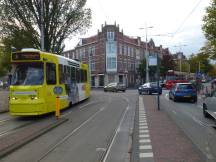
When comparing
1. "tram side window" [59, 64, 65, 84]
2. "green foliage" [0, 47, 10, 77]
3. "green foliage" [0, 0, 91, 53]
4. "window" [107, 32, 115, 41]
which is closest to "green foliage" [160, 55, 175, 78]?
"window" [107, 32, 115, 41]

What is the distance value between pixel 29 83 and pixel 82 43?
79659mm

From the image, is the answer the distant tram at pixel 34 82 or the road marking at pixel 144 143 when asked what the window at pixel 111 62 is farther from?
the road marking at pixel 144 143

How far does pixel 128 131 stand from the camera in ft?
45.4

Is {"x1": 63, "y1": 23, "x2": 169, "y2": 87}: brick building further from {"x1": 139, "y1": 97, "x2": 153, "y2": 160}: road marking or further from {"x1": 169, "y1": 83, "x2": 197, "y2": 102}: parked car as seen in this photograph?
{"x1": 139, "y1": 97, "x2": 153, "y2": 160}: road marking

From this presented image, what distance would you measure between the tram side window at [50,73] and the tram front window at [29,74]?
15.3 inches

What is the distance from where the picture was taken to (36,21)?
3625 cm

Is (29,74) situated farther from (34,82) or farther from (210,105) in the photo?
(210,105)

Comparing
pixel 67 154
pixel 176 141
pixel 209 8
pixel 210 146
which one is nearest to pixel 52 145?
pixel 67 154

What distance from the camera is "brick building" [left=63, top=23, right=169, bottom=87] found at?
87.6 meters

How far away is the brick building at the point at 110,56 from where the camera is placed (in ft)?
287

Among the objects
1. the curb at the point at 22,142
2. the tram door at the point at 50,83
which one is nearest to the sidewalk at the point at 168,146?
the curb at the point at 22,142

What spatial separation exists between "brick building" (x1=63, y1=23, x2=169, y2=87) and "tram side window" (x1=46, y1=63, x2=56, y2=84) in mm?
67424

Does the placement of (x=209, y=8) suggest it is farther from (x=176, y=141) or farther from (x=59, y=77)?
(x=176, y=141)

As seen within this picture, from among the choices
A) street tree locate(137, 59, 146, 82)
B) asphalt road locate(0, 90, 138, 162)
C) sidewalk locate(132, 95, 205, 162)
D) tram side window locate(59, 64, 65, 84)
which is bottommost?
asphalt road locate(0, 90, 138, 162)
